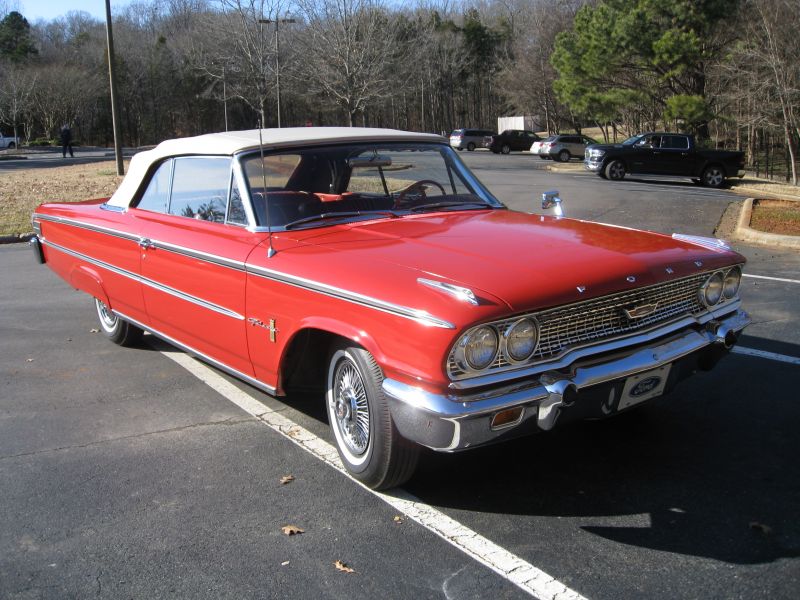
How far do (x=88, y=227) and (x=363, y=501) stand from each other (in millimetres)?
3561

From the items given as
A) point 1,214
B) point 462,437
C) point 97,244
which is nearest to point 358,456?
point 462,437

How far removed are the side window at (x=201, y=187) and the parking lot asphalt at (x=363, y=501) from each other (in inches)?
49.0

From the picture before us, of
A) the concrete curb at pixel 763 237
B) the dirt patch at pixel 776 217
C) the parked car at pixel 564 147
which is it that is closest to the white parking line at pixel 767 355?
the concrete curb at pixel 763 237

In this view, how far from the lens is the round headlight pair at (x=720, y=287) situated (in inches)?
161

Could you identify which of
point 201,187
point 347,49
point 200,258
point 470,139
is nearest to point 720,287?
point 200,258

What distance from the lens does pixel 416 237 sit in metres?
4.09

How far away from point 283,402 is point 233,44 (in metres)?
28.7

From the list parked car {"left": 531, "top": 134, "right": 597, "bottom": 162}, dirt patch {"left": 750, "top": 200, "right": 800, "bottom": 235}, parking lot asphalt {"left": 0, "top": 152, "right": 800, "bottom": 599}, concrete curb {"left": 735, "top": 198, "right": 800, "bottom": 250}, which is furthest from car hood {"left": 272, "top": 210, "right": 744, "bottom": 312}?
parked car {"left": 531, "top": 134, "right": 597, "bottom": 162}

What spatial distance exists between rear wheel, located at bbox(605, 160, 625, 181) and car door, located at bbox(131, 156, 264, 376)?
22.4m

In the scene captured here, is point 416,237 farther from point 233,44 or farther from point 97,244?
point 233,44

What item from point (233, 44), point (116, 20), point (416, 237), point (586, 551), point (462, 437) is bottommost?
point (586, 551)

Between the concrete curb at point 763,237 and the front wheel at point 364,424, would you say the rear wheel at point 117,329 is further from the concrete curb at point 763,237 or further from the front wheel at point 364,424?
the concrete curb at point 763,237

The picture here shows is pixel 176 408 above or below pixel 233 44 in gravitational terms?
below

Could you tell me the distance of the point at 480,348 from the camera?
322cm
